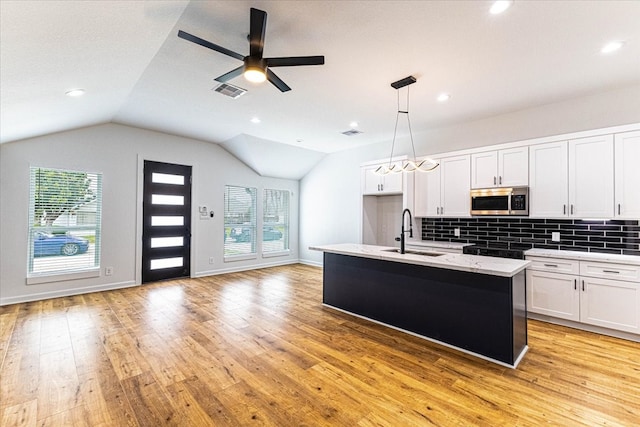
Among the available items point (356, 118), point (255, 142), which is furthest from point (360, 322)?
point (255, 142)

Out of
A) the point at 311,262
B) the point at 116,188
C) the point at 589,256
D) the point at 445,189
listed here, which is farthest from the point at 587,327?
the point at 116,188

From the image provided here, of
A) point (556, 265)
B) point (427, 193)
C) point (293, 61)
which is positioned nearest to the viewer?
point (293, 61)

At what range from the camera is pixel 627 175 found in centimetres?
326

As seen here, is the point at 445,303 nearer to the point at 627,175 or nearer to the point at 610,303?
the point at 610,303

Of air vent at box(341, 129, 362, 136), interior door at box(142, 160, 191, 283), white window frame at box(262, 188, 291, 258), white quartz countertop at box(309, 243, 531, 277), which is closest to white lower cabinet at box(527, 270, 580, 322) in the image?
white quartz countertop at box(309, 243, 531, 277)

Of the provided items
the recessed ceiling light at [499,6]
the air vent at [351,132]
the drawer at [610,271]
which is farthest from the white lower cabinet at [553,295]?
the air vent at [351,132]

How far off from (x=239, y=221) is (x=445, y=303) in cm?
514

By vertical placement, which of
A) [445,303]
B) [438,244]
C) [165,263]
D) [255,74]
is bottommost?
[165,263]

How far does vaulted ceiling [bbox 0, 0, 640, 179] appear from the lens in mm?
2102

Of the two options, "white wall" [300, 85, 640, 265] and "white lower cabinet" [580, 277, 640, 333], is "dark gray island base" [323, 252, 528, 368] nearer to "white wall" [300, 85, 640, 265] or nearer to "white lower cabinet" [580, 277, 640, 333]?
"white lower cabinet" [580, 277, 640, 333]

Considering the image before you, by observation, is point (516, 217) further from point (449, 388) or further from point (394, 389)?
point (394, 389)

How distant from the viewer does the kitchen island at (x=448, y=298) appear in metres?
2.54

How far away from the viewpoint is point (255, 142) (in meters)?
5.90

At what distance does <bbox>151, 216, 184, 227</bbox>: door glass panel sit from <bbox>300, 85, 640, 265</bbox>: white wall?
311 centimetres
